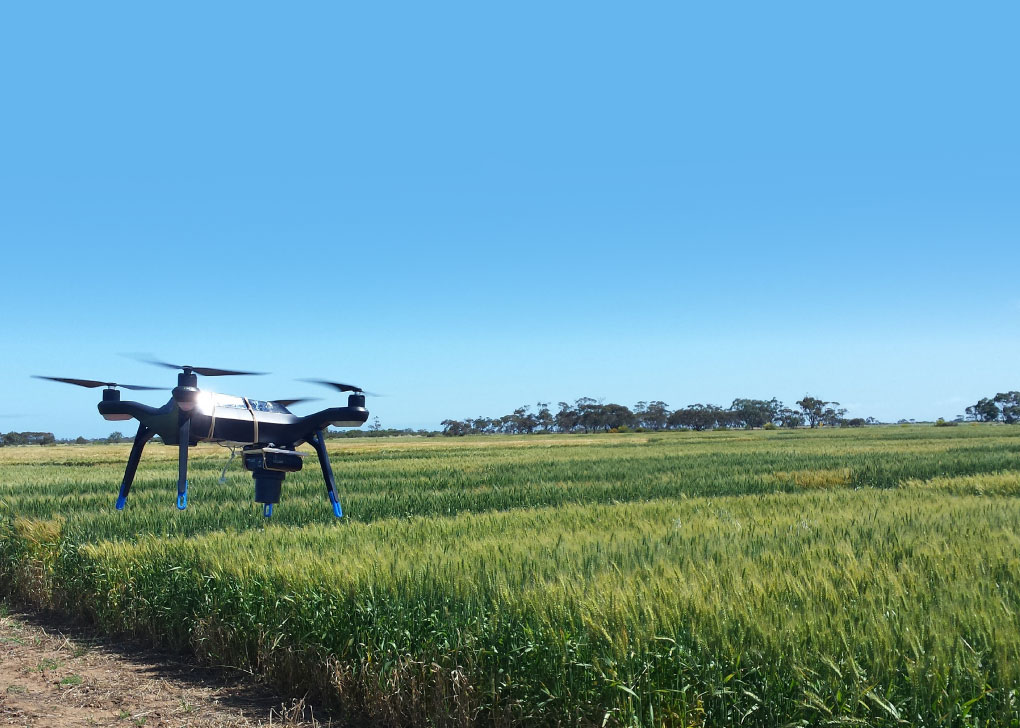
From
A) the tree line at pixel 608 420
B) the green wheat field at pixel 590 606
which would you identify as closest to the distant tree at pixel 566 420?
the tree line at pixel 608 420

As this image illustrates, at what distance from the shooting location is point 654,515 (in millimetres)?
11344

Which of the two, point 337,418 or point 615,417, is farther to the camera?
point 615,417

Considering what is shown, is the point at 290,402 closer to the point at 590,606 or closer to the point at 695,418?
the point at 590,606

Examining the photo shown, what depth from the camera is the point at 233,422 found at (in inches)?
263

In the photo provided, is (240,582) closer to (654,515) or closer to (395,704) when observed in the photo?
(395,704)

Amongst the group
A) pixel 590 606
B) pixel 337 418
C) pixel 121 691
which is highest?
pixel 337 418

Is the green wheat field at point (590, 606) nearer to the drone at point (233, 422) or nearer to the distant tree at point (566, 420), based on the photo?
→ the drone at point (233, 422)

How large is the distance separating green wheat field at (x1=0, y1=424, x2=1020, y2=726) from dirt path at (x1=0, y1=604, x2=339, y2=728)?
0.27 metres

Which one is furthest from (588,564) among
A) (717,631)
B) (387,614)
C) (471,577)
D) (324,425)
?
(324,425)

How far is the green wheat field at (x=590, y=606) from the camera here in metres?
4.07

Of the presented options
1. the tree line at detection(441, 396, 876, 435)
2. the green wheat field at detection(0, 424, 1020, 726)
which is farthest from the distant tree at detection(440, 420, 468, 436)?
the green wheat field at detection(0, 424, 1020, 726)

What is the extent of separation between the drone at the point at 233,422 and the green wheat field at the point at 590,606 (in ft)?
3.45

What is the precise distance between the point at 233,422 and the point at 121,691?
285 centimetres

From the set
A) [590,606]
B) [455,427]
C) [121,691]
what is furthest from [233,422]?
[455,427]
